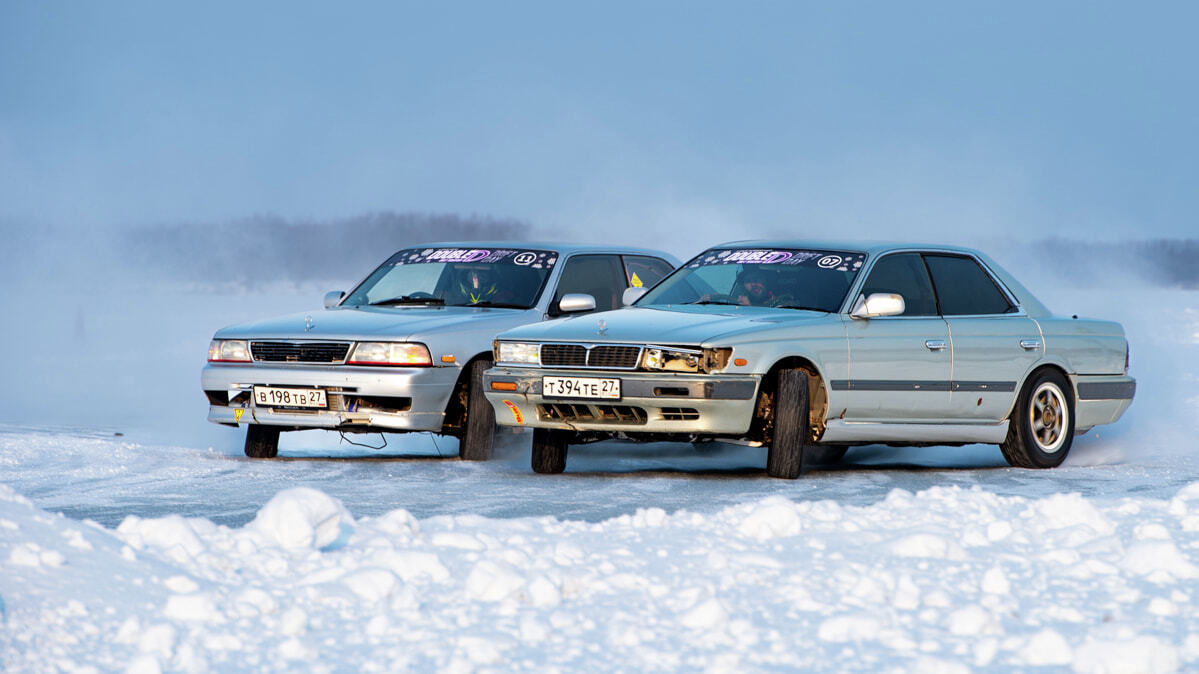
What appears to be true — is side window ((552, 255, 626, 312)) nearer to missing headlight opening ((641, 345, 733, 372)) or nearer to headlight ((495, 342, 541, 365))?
headlight ((495, 342, 541, 365))

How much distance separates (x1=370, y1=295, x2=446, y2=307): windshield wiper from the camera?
38.7 feet

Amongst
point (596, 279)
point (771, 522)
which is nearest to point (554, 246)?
point (596, 279)

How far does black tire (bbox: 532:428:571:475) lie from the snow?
104 centimetres

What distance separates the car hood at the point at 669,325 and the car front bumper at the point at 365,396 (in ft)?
2.92

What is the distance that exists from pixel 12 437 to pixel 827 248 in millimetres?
6147

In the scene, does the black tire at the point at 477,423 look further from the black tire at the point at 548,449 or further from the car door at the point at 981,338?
the car door at the point at 981,338

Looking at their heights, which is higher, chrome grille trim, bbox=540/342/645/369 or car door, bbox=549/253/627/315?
car door, bbox=549/253/627/315

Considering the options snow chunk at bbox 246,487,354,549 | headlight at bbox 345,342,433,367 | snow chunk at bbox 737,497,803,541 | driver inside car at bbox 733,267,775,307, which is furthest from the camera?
headlight at bbox 345,342,433,367

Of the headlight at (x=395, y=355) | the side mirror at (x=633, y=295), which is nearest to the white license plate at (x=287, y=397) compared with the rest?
the headlight at (x=395, y=355)

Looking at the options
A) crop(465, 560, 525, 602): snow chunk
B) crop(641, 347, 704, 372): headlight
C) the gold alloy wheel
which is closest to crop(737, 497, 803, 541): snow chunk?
crop(465, 560, 525, 602): snow chunk

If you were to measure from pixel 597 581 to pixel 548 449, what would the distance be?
14.5 ft

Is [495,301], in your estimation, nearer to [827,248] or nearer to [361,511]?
[827,248]

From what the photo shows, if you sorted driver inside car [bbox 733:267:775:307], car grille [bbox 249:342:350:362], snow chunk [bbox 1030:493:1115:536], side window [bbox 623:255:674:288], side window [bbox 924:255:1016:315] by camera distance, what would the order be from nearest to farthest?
snow chunk [bbox 1030:493:1115:536] → driver inside car [bbox 733:267:775:307] → car grille [bbox 249:342:350:362] → side window [bbox 924:255:1016:315] → side window [bbox 623:255:674:288]

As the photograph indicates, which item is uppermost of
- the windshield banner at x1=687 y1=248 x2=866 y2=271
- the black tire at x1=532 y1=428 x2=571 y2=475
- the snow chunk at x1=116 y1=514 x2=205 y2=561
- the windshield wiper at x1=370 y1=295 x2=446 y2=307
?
the windshield banner at x1=687 y1=248 x2=866 y2=271
